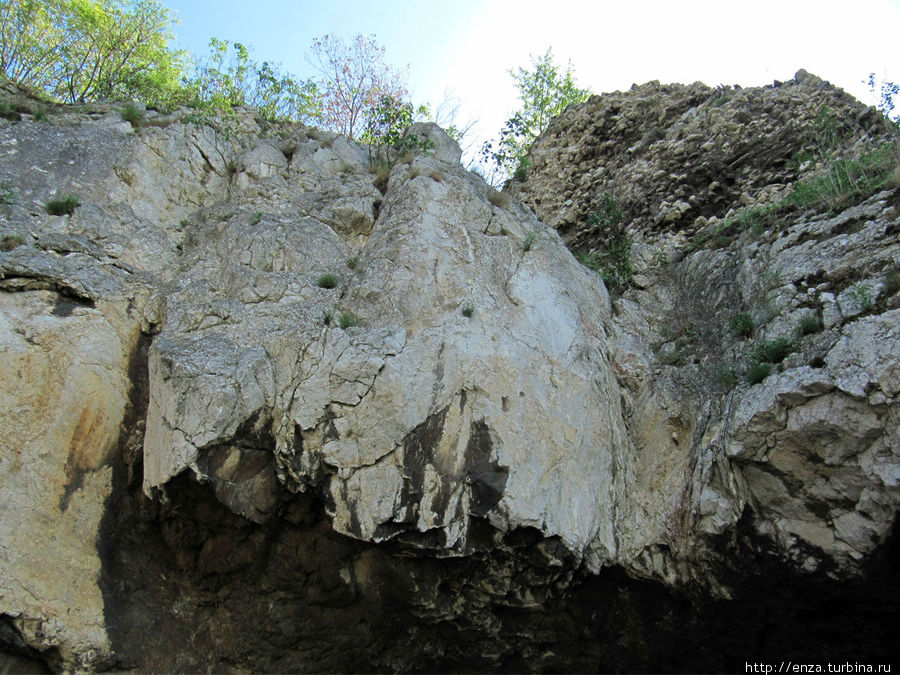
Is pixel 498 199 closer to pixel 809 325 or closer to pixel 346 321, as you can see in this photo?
pixel 346 321

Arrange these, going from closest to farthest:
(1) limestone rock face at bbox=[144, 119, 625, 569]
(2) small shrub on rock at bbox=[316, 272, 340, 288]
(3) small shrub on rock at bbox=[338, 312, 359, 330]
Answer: (1) limestone rock face at bbox=[144, 119, 625, 569] → (3) small shrub on rock at bbox=[338, 312, 359, 330] → (2) small shrub on rock at bbox=[316, 272, 340, 288]

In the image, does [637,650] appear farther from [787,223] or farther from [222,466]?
[787,223]

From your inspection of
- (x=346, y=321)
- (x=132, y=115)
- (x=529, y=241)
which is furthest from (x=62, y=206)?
(x=529, y=241)

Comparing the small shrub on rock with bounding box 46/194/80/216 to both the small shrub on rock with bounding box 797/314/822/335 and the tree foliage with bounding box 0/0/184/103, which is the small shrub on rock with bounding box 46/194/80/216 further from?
the small shrub on rock with bounding box 797/314/822/335

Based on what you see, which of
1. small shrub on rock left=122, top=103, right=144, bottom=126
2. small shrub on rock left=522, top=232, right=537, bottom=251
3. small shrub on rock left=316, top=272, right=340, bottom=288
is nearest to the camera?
small shrub on rock left=316, top=272, right=340, bottom=288

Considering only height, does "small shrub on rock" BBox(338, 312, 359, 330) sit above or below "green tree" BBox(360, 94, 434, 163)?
below

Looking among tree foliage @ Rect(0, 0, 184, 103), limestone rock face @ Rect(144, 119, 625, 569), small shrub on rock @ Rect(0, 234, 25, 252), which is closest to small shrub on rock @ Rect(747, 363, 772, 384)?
limestone rock face @ Rect(144, 119, 625, 569)

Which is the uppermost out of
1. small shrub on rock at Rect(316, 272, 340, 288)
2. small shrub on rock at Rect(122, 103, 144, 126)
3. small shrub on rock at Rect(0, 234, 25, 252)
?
small shrub on rock at Rect(122, 103, 144, 126)

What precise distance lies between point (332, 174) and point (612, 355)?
6.37 metres

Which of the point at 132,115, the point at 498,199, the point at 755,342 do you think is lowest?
the point at 755,342

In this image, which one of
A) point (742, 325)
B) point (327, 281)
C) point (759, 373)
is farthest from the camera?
point (327, 281)

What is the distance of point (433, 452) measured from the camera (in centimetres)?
659

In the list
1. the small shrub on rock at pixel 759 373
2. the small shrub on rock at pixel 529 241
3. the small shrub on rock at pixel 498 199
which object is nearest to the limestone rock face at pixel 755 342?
the small shrub on rock at pixel 759 373

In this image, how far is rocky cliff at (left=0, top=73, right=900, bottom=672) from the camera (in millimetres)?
6203
